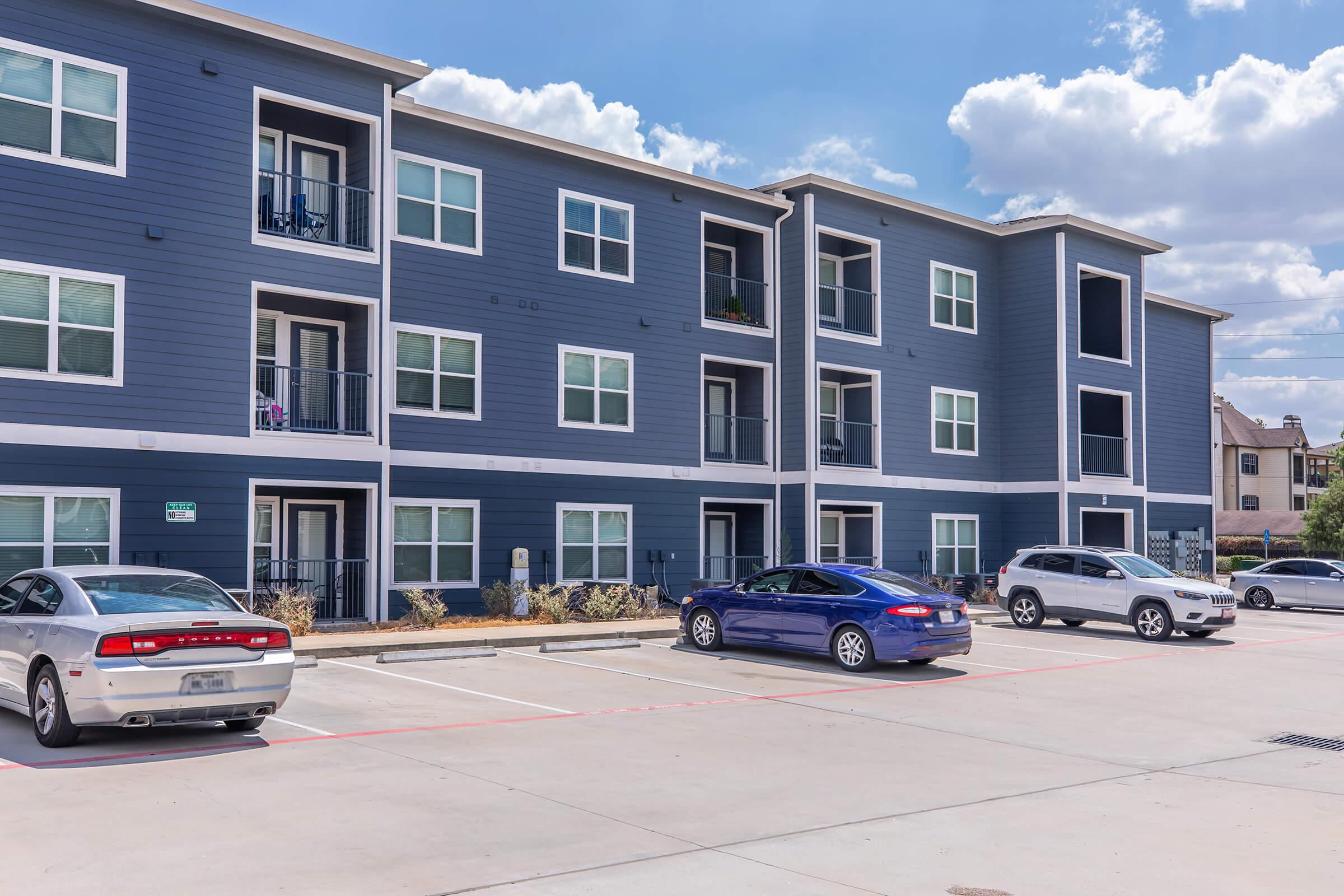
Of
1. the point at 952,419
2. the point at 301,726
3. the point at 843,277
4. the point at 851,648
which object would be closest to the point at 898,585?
the point at 851,648

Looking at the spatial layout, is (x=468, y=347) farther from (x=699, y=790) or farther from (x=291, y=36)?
(x=699, y=790)

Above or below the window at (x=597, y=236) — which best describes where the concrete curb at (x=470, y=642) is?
below

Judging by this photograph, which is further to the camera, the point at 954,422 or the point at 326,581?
the point at 954,422

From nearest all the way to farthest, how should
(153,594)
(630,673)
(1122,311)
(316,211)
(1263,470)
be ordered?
(153,594)
(630,673)
(316,211)
(1122,311)
(1263,470)

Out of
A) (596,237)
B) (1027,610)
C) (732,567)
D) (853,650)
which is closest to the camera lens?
(853,650)

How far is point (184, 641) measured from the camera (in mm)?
10031

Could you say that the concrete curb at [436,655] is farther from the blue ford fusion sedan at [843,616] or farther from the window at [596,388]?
the window at [596,388]

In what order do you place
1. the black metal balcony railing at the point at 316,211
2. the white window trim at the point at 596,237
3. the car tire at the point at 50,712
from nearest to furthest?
1. the car tire at the point at 50,712
2. the black metal balcony railing at the point at 316,211
3. the white window trim at the point at 596,237

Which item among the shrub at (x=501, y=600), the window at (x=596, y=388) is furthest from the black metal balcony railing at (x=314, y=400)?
the window at (x=596, y=388)

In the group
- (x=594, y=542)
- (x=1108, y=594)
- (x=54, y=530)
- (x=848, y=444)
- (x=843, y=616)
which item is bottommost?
(x=1108, y=594)

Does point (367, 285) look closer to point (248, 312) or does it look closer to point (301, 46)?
point (248, 312)

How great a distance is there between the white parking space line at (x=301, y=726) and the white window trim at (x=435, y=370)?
34.5ft

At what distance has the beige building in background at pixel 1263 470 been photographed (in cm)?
8119

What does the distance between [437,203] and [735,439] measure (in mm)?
9145
